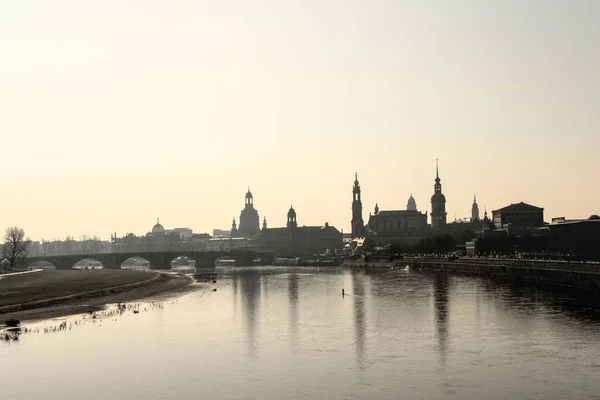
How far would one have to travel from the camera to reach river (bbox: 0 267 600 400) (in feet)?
126

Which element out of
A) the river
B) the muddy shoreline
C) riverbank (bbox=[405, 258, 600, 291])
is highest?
riverbank (bbox=[405, 258, 600, 291])

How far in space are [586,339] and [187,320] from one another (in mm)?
34497

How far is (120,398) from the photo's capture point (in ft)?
122

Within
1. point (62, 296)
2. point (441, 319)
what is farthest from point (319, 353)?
point (62, 296)

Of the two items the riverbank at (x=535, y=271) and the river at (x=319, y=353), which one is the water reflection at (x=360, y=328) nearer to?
the river at (x=319, y=353)

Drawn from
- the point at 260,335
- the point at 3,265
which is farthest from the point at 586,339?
the point at 3,265

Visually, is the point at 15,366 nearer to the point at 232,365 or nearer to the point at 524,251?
the point at 232,365

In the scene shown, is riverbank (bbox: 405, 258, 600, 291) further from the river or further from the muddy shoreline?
the muddy shoreline

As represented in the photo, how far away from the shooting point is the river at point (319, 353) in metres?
38.3

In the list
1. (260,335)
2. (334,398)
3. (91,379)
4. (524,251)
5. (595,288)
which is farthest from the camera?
(524,251)

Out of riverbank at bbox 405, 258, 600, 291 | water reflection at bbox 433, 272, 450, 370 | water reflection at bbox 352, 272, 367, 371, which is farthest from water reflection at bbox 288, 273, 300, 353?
riverbank at bbox 405, 258, 600, 291

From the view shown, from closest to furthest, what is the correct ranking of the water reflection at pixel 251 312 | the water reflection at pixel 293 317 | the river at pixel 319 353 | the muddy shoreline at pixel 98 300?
the river at pixel 319 353, the water reflection at pixel 293 317, the water reflection at pixel 251 312, the muddy shoreline at pixel 98 300

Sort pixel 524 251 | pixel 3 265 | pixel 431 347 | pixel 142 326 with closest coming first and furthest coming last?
1. pixel 431 347
2. pixel 142 326
3. pixel 3 265
4. pixel 524 251

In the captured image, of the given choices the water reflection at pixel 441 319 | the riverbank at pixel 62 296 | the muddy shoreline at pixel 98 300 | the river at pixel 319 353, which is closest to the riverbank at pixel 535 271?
the water reflection at pixel 441 319
